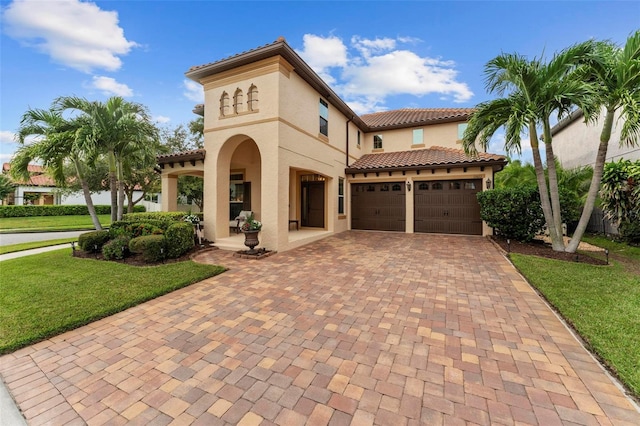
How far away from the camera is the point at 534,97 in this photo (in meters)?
7.17

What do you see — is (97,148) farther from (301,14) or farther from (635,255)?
(635,255)

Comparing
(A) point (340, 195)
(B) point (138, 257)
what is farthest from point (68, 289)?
(A) point (340, 195)

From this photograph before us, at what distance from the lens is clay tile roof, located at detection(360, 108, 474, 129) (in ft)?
48.2

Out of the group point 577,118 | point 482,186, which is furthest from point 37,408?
point 577,118

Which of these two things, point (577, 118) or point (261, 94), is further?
point (577, 118)

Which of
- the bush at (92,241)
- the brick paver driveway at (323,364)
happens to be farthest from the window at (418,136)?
the bush at (92,241)

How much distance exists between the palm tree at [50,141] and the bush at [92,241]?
258cm

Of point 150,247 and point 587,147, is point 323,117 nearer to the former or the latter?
point 150,247

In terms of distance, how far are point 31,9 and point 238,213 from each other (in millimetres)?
9144

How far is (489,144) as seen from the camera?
833 cm

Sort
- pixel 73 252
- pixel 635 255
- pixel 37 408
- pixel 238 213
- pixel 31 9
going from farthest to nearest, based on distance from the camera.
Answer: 1. pixel 238 213
2. pixel 73 252
3. pixel 635 255
4. pixel 31 9
5. pixel 37 408

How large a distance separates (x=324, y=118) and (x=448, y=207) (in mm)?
7238

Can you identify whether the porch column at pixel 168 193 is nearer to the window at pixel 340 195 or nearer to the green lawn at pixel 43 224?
the window at pixel 340 195

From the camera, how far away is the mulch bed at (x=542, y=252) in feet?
23.2
